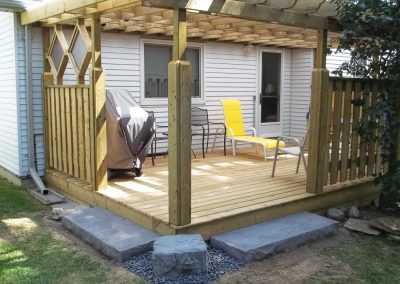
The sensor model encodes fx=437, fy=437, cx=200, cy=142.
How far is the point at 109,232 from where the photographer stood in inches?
159

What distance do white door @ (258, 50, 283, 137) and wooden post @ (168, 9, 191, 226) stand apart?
5.34 m

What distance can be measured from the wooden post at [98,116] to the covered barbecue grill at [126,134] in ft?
1.33

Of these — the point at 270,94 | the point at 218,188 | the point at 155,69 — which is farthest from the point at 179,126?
the point at 270,94

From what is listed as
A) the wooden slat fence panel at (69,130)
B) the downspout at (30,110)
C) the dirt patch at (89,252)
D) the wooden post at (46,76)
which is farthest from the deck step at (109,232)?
the wooden post at (46,76)

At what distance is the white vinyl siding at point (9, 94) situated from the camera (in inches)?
232

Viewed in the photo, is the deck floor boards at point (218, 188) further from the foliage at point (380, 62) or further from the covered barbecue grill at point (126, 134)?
the foliage at point (380, 62)

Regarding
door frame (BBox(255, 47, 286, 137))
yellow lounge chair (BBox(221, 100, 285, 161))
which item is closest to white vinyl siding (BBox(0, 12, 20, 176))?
yellow lounge chair (BBox(221, 100, 285, 161))

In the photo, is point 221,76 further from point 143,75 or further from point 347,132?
point 347,132

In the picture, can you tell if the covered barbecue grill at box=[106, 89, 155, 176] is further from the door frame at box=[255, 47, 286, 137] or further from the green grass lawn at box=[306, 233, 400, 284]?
the door frame at box=[255, 47, 286, 137]

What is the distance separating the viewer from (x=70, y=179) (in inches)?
216

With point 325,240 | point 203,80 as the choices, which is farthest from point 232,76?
point 325,240

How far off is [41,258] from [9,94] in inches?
126

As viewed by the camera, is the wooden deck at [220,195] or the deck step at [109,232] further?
the wooden deck at [220,195]

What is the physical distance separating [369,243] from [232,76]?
4.66m
